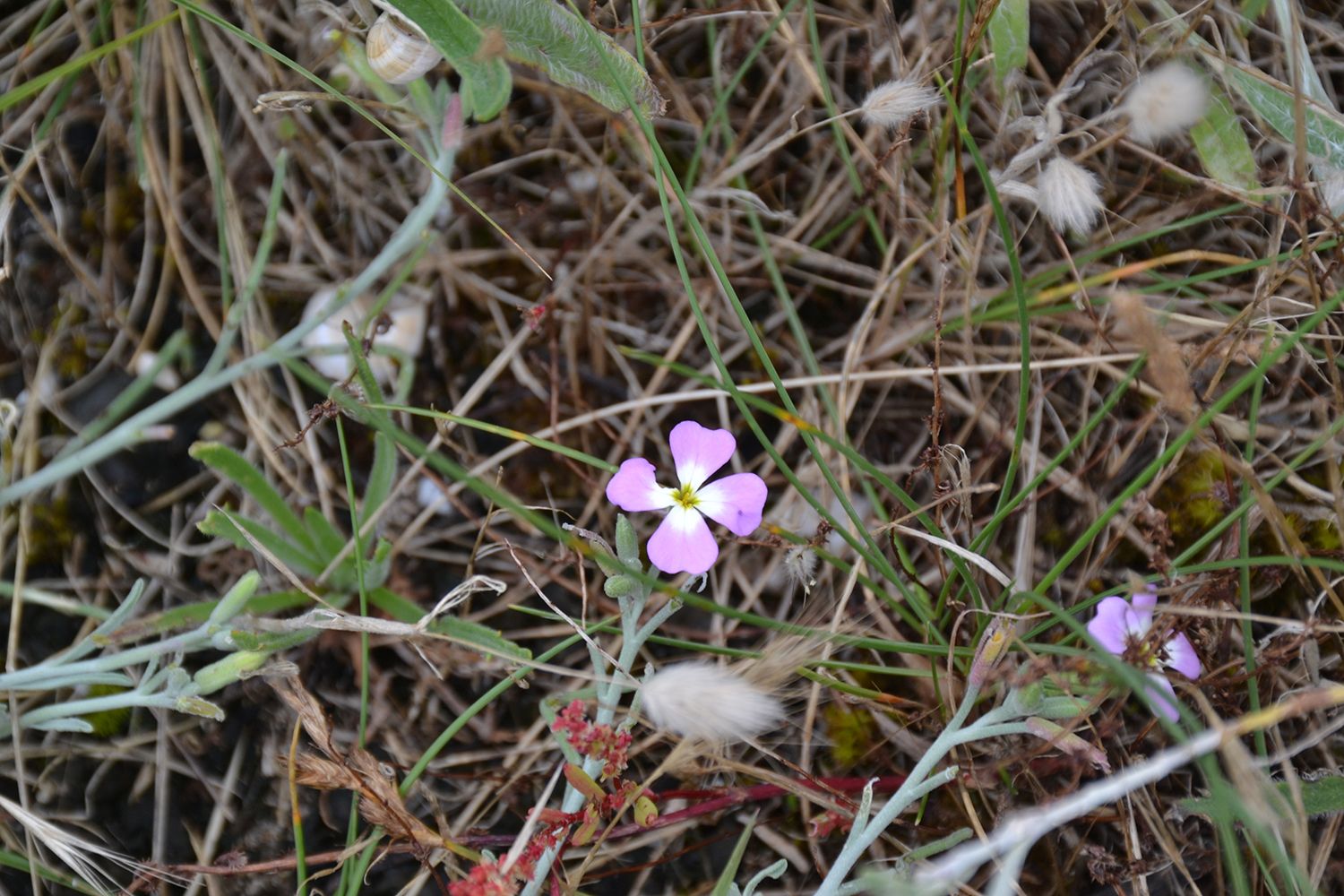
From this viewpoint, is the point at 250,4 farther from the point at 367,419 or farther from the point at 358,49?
the point at 367,419

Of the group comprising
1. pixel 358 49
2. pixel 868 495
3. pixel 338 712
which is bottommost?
pixel 338 712

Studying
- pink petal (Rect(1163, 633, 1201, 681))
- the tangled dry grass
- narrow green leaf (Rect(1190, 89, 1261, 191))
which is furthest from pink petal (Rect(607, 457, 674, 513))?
narrow green leaf (Rect(1190, 89, 1261, 191))

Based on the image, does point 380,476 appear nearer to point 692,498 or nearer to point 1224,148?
point 692,498

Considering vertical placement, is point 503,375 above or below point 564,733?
above

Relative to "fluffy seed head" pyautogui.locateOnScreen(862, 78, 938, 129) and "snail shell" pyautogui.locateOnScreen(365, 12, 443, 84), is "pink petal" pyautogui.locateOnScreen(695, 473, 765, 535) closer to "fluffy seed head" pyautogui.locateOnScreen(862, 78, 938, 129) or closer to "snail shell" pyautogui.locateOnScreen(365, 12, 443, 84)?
"fluffy seed head" pyautogui.locateOnScreen(862, 78, 938, 129)

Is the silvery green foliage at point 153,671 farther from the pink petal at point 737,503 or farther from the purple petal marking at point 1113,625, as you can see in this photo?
the purple petal marking at point 1113,625

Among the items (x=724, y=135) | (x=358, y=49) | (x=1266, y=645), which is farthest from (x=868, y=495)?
(x=358, y=49)

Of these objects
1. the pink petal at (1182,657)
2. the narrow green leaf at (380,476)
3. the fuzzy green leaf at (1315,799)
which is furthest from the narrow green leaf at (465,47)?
the fuzzy green leaf at (1315,799)
